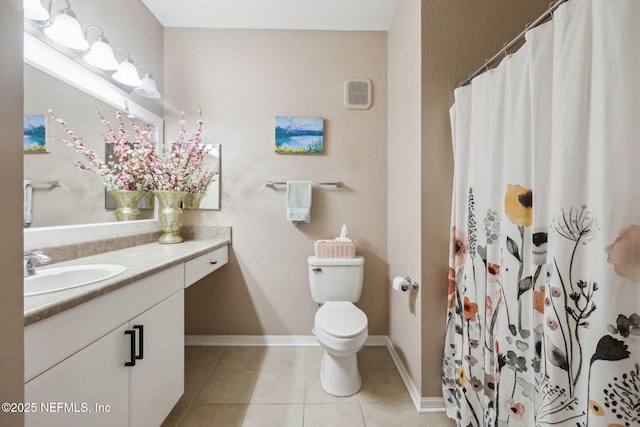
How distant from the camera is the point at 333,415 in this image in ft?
4.50

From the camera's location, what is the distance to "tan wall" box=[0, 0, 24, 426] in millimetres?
433

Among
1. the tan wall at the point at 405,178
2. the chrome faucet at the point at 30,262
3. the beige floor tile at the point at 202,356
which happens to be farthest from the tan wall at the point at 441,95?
the chrome faucet at the point at 30,262

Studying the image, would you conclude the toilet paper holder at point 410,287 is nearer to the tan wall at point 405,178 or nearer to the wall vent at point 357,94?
the tan wall at point 405,178

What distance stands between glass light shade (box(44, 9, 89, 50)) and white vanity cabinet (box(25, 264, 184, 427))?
46.7 inches

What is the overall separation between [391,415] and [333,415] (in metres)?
0.31

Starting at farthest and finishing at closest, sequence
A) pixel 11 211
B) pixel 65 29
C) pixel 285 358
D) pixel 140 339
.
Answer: pixel 285 358
pixel 65 29
pixel 140 339
pixel 11 211

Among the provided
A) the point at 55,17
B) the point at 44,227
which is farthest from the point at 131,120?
the point at 44,227

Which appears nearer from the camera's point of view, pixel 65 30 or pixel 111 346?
pixel 111 346

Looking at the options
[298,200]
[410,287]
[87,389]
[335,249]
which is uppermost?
[298,200]

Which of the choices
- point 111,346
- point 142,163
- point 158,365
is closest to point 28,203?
point 142,163

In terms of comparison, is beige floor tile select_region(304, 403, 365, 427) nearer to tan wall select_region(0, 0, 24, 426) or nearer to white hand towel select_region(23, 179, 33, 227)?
tan wall select_region(0, 0, 24, 426)

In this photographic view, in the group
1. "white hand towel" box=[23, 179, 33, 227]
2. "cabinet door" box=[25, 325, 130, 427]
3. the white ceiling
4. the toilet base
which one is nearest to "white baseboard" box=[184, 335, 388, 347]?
the toilet base

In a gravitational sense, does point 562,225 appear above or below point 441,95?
below

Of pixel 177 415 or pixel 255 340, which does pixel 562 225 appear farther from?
pixel 255 340
